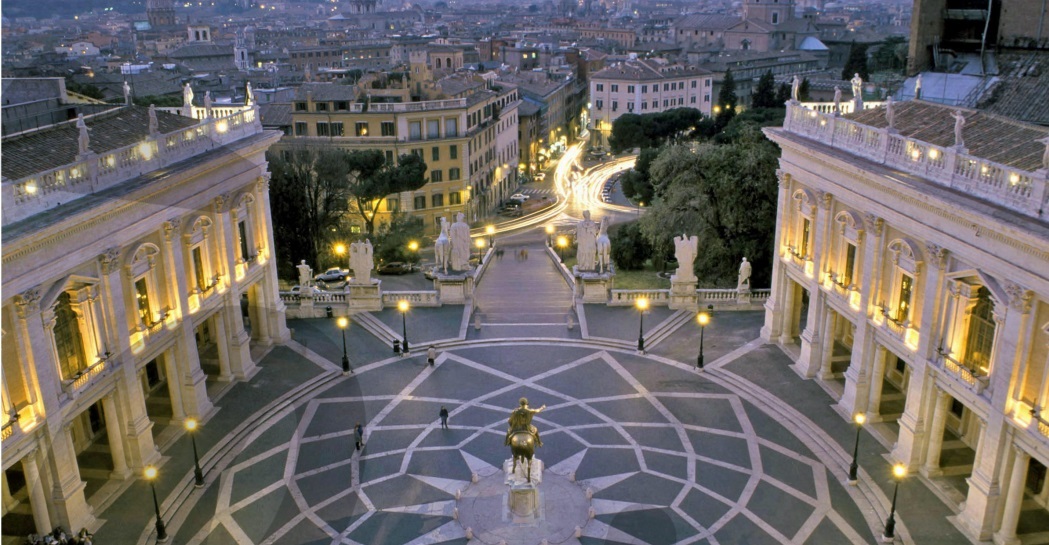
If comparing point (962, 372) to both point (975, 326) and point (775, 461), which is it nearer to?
point (975, 326)

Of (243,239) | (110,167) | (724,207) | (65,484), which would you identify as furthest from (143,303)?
(724,207)

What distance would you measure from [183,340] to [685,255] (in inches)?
957

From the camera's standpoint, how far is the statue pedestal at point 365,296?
1698 inches

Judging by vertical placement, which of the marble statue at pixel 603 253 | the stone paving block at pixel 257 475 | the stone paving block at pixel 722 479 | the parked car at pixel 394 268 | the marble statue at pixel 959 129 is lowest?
the parked car at pixel 394 268

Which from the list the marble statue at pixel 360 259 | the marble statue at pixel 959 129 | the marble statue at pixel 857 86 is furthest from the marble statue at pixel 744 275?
the marble statue at pixel 360 259

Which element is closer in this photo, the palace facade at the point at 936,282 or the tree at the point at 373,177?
the palace facade at the point at 936,282

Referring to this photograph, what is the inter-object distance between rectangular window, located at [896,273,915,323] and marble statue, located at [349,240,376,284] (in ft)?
82.0

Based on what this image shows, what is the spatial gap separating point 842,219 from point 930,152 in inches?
231

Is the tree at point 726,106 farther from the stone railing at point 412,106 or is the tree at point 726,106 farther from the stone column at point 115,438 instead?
the stone column at point 115,438

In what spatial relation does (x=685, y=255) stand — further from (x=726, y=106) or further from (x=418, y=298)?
(x=726, y=106)

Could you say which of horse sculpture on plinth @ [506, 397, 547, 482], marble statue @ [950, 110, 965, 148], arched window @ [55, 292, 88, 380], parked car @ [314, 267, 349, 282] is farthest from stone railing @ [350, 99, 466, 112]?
marble statue @ [950, 110, 965, 148]

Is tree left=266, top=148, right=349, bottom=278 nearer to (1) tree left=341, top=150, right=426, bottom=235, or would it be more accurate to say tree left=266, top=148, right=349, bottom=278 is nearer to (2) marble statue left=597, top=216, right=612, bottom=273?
(1) tree left=341, top=150, right=426, bottom=235

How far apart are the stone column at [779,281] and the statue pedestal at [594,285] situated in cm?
892

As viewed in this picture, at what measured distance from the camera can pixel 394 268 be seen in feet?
187
